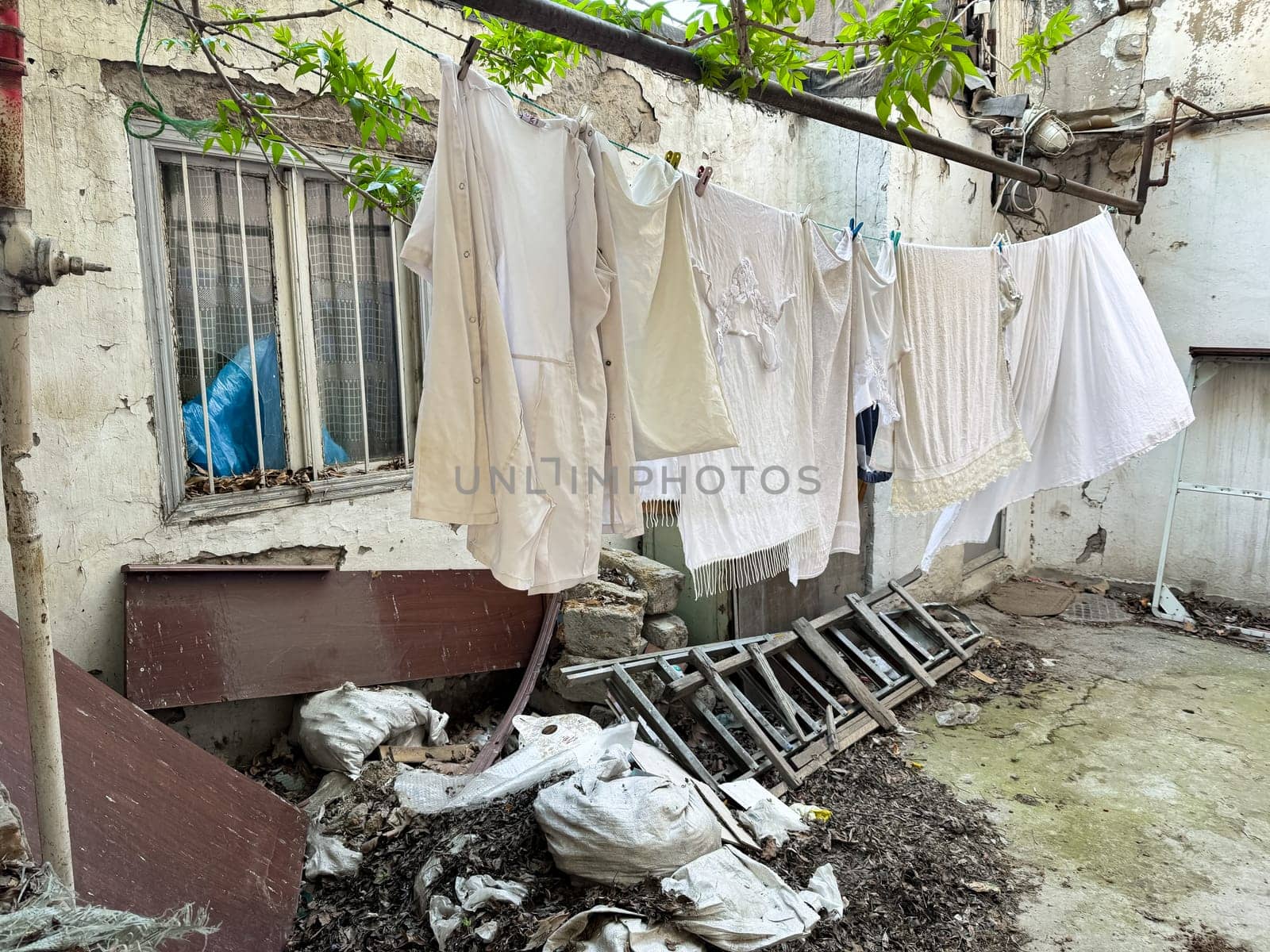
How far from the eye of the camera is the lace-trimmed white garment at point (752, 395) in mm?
2156

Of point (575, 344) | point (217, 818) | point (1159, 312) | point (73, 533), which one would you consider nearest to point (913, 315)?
point (575, 344)

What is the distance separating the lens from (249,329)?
2941 mm

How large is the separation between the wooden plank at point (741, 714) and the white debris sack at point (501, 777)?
614 millimetres

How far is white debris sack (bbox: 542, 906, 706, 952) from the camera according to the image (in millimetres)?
2182

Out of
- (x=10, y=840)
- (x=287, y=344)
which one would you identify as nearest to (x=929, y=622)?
(x=287, y=344)

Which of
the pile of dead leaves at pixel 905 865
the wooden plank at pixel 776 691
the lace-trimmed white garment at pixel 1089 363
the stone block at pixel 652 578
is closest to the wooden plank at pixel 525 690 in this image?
the stone block at pixel 652 578

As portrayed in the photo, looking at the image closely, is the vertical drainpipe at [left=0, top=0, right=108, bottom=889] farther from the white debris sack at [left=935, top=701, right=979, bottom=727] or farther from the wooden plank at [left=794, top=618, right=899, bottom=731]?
the white debris sack at [left=935, top=701, right=979, bottom=727]

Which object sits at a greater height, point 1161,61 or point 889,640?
point 1161,61

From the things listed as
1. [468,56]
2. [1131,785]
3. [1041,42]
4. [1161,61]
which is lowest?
[1131,785]

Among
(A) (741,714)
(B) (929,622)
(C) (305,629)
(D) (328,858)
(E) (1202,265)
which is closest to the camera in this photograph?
(D) (328,858)

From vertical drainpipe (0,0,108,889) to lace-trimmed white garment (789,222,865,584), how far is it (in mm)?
1910

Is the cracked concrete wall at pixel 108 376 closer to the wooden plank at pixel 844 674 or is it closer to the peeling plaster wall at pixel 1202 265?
the wooden plank at pixel 844 674

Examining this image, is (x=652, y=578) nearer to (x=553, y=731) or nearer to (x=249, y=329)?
(x=553, y=731)

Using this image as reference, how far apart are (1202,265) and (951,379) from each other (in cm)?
403
